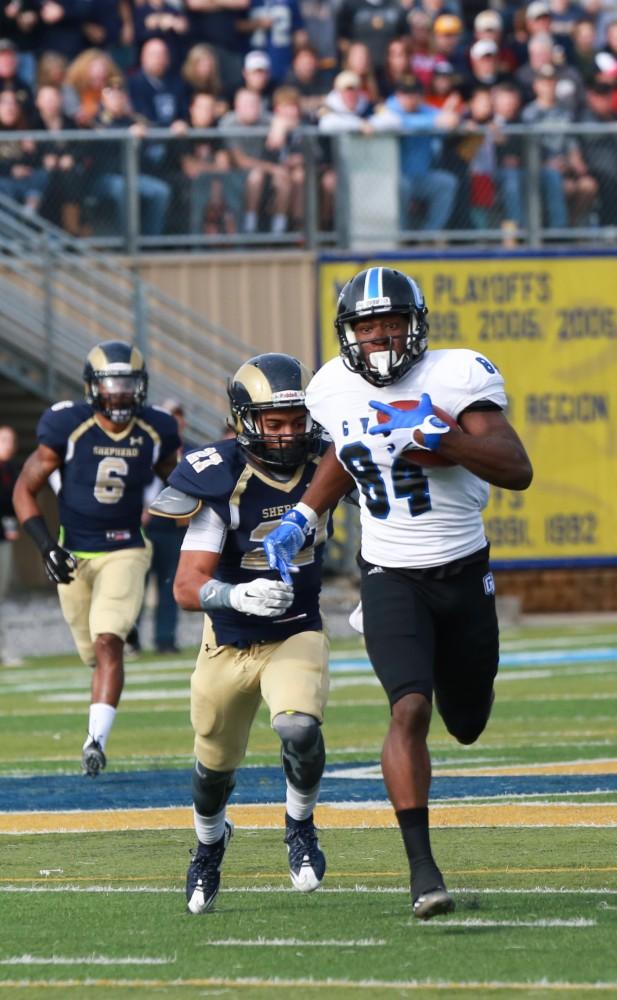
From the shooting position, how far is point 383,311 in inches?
217

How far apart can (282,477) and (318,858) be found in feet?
3.63

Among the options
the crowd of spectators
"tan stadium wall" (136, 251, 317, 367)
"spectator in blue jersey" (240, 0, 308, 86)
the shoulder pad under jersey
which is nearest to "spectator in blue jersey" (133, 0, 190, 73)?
the crowd of spectators

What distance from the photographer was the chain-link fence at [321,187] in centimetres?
1608

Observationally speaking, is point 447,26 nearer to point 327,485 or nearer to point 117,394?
point 117,394

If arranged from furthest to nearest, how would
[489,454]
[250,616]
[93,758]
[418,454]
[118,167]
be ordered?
[118,167]
[93,758]
[250,616]
[418,454]
[489,454]

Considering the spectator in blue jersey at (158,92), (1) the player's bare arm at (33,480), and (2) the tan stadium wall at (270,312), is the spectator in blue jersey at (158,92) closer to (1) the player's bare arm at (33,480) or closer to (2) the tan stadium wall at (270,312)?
(2) the tan stadium wall at (270,312)

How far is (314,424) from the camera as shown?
5.87m

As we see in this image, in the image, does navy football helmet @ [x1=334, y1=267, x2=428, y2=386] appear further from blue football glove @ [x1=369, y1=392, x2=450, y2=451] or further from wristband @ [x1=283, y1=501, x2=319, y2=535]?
wristband @ [x1=283, y1=501, x2=319, y2=535]

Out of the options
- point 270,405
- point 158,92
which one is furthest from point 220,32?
point 270,405

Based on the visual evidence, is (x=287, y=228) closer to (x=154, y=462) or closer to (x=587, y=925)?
(x=154, y=462)

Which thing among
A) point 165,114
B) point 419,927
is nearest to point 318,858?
point 419,927

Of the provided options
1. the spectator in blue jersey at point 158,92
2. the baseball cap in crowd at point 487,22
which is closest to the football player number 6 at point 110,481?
the spectator in blue jersey at point 158,92

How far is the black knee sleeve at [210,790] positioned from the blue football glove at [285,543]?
0.59 meters

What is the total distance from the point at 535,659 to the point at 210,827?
8.81 metres
